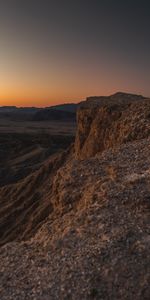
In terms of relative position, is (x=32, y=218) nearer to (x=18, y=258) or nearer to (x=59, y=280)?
→ (x=18, y=258)

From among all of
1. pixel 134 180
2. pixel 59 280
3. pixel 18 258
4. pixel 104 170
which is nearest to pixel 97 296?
pixel 59 280

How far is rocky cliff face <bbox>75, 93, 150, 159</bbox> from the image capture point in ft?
62.0

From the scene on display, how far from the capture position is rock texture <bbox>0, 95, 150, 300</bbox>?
10.8m

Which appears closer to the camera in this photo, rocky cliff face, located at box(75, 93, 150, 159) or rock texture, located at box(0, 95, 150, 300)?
rock texture, located at box(0, 95, 150, 300)

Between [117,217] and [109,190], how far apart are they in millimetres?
1344

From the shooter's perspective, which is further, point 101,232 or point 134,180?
point 134,180

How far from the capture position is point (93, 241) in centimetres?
1202

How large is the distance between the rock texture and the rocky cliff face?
2.36 meters

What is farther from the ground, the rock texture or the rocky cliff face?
the rocky cliff face

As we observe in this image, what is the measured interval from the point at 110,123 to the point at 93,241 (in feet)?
41.3

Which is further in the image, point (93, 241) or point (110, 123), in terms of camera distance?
point (110, 123)

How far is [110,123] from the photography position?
945 inches

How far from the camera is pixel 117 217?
12555mm

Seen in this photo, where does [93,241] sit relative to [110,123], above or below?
below
